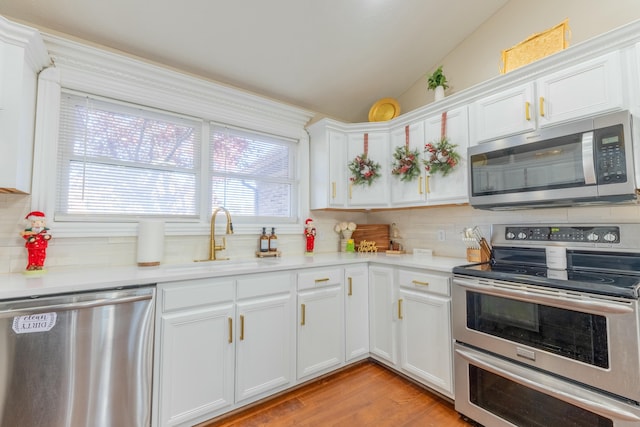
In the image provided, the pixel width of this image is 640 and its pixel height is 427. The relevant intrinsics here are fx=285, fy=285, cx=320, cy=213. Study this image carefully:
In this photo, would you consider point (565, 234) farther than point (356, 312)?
No

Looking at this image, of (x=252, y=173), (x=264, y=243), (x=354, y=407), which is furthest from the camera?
(x=252, y=173)

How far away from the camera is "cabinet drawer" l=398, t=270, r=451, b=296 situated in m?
1.92

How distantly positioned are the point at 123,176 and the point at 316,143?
172 cm

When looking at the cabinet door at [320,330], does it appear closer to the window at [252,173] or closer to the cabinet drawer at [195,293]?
the cabinet drawer at [195,293]

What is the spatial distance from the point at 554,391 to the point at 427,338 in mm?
734

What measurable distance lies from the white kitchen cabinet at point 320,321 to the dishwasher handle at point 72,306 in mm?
1031

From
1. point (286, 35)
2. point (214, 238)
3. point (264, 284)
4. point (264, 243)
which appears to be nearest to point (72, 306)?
point (264, 284)

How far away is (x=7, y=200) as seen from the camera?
1716mm

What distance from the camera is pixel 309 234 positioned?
2.92 m

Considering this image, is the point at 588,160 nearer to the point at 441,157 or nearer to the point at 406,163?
the point at 441,157

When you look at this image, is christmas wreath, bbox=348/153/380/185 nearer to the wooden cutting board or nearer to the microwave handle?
the wooden cutting board

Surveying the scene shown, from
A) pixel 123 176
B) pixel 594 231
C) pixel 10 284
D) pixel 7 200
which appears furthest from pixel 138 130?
pixel 594 231

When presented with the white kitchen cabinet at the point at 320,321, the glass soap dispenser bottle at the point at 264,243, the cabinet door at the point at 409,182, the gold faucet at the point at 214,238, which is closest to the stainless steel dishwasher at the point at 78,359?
the gold faucet at the point at 214,238

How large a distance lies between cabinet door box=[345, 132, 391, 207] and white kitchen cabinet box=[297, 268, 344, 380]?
85cm
